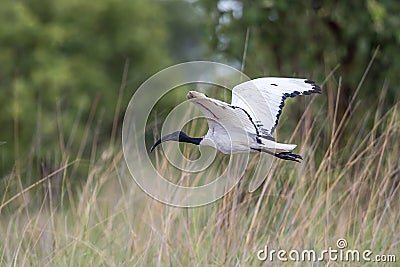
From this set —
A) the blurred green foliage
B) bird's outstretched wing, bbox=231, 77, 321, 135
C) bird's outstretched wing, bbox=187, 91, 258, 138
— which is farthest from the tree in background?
bird's outstretched wing, bbox=187, 91, 258, 138

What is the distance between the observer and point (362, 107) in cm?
436

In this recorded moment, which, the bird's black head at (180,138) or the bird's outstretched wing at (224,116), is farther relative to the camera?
the bird's black head at (180,138)

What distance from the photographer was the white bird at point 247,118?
1760mm

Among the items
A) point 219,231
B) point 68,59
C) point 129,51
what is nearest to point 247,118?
point 219,231

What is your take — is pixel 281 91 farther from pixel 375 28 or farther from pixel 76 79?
pixel 76 79

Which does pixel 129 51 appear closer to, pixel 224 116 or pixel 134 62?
pixel 134 62

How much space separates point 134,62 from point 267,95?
12.5 meters

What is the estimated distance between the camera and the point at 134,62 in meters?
14.3

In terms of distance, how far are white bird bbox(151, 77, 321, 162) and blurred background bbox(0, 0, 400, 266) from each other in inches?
30.2

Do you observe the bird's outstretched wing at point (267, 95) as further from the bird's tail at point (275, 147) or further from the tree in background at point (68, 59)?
the tree in background at point (68, 59)

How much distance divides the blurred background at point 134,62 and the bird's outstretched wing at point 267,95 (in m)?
0.74

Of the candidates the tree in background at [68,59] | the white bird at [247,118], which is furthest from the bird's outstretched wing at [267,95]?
the tree in background at [68,59]

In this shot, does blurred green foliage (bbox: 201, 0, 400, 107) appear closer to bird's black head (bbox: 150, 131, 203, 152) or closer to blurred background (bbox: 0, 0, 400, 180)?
blurred background (bbox: 0, 0, 400, 180)

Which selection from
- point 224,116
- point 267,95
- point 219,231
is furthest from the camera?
point 219,231
